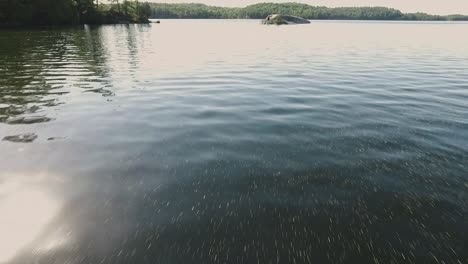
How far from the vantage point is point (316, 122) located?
11445 millimetres

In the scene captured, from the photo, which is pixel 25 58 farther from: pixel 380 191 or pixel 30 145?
pixel 380 191

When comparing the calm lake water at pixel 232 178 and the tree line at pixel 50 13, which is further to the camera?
the tree line at pixel 50 13

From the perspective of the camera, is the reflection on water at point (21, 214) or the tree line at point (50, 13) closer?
the reflection on water at point (21, 214)

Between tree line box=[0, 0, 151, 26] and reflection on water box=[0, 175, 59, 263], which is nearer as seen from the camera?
reflection on water box=[0, 175, 59, 263]

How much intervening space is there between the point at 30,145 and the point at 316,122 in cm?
904

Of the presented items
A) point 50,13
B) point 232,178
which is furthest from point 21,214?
point 50,13

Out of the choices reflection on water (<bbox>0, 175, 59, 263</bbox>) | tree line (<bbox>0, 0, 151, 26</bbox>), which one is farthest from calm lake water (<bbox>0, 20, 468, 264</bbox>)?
tree line (<bbox>0, 0, 151, 26</bbox>)

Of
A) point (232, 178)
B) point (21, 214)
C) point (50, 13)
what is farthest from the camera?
point (50, 13)

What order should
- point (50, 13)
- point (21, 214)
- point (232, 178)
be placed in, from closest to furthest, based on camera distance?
point (21, 214) < point (232, 178) < point (50, 13)

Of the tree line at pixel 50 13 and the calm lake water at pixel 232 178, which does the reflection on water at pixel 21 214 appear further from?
the tree line at pixel 50 13

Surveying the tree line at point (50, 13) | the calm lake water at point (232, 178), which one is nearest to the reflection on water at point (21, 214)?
the calm lake water at point (232, 178)

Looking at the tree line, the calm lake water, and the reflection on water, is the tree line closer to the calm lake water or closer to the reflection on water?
the calm lake water

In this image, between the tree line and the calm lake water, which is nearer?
the calm lake water

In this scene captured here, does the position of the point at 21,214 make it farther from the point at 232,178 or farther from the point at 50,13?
the point at 50,13
